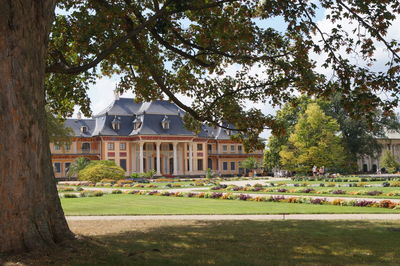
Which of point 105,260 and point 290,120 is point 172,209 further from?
point 290,120

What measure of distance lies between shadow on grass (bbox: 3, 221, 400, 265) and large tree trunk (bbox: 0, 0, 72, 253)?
1.50 ft

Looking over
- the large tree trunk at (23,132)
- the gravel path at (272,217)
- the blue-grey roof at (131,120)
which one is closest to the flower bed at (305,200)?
the gravel path at (272,217)

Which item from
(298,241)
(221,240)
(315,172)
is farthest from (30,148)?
(315,172)

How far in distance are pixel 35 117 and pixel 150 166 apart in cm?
5910

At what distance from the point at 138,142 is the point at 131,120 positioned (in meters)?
3.85

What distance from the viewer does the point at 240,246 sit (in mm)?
8438

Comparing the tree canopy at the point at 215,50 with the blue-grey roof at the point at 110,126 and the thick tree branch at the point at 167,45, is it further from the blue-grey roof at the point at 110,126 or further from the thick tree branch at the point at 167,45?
the blue-grey roof at the point at 110,126

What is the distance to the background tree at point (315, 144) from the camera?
47.4 meters

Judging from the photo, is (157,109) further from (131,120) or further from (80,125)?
(80,125)

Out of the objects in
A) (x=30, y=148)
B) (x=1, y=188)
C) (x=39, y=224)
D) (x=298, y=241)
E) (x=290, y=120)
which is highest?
(x=290, y=120)

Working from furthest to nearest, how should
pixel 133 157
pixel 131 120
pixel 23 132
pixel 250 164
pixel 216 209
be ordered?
pixel 250 164 < pixel 131 120 < pixel 133 157 < pixel 216 209 < pixel 23 132

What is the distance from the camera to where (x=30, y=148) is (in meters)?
6.84

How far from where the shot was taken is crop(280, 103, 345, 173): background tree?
47.4m

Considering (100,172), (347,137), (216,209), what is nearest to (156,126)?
(100,172)
